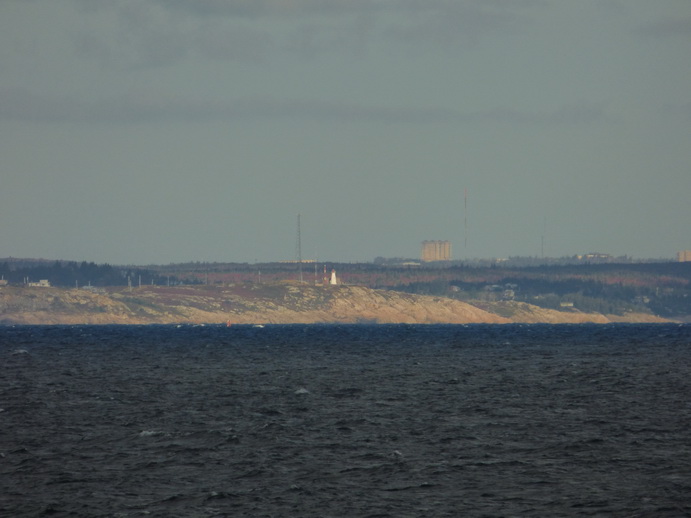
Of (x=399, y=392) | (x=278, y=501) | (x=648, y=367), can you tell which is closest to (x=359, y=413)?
(x=399, y=392)

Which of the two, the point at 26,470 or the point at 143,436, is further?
the point at 143,436

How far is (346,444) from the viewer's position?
64375 mm

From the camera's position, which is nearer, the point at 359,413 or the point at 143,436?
the point at 143,436

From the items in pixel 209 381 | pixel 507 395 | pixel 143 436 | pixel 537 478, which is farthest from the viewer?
pixel 209 381

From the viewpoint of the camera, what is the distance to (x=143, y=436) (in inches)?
2660

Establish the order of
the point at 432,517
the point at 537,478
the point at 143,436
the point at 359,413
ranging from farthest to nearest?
the point at 359,413
the point at 143,436
the point at 537,478
the point at 432,517

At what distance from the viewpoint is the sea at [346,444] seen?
48.1m

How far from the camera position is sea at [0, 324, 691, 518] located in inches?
1893

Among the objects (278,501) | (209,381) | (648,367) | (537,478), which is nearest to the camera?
(278,501)

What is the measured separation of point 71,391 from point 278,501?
187 feet

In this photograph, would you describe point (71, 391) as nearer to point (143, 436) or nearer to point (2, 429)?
point (2, 429)

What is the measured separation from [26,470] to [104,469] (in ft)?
13.3

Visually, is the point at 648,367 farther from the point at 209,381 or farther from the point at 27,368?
the point at 27,368

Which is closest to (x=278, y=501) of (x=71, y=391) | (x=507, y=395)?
(x=507, y=395)
